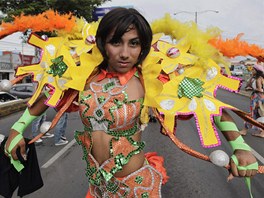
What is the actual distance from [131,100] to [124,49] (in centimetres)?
31

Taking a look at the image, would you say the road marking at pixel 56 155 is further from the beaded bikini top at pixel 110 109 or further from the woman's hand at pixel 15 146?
the beaded bikini top at pixel 110 109

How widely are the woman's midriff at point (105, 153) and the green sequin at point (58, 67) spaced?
1.69ft

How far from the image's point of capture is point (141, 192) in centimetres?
193

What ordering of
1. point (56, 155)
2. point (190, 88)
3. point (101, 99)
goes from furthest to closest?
point (56, 155), point (190, 88), point (101, 99)

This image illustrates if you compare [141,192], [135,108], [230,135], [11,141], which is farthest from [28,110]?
[230,135]

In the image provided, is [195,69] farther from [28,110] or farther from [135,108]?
[28,110]

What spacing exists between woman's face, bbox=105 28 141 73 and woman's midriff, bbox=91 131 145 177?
0.43m

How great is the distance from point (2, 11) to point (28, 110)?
1519 centimetres

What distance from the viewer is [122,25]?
5.75ft

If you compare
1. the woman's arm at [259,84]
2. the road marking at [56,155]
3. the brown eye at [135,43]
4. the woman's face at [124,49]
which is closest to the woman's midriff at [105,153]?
the woman's face at [124,49]

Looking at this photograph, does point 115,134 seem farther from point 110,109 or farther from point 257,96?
point 257,96

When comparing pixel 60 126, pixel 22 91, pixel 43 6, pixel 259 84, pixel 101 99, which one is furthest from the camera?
pixel 43 6

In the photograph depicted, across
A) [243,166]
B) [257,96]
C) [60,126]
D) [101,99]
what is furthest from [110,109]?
[257,96]

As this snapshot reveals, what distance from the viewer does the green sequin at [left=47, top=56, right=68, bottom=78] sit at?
2137 mm
